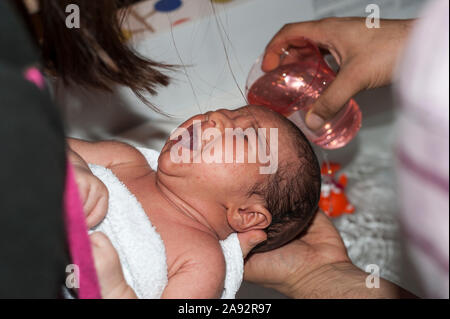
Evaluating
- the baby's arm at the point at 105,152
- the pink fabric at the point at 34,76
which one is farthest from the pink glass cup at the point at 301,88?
the pink fabric at the point at 34,76

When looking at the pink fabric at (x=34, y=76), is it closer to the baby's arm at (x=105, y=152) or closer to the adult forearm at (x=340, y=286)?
Answer: the baby's arm at (x=105, y=152)

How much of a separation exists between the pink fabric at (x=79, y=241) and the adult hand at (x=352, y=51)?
632 mm

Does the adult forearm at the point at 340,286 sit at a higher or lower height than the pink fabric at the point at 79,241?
lower

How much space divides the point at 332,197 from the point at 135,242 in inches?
31.3

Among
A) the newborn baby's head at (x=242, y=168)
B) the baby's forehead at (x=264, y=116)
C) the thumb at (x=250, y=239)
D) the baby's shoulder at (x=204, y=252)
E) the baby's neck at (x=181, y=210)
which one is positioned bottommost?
the thumb at (x=250, y=239)

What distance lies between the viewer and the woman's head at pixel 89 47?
0.72 metres

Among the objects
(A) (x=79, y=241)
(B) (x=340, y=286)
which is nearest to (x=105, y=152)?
(A) (x=79, y=241)

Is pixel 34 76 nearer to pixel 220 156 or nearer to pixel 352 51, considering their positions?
pixel 220 156

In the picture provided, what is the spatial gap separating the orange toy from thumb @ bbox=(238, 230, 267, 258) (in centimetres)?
55

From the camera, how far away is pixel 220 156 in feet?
2.95

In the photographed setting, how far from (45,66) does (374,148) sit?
1.08m

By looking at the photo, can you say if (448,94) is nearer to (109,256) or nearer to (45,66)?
(109,256)
